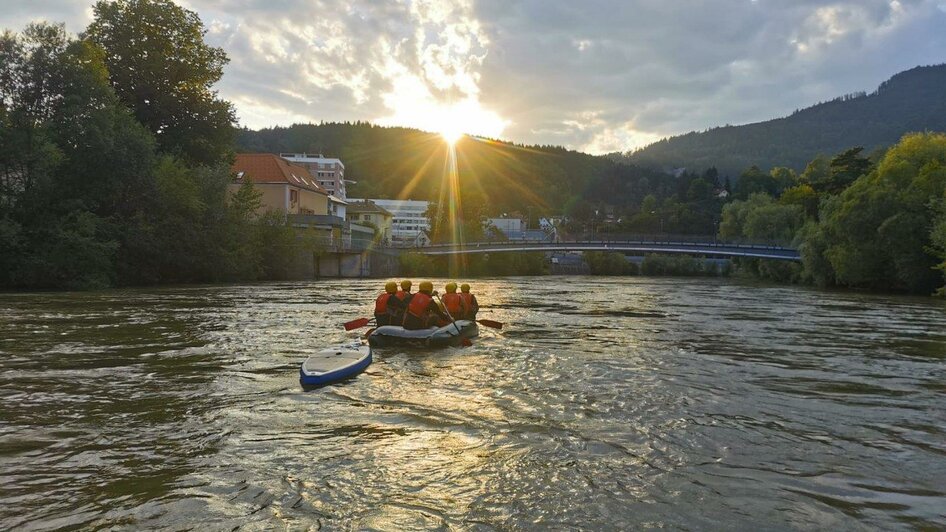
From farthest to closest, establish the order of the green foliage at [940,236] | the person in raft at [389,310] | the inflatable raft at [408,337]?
the green foliage at [940,236], the person in raft at [389,310], the inflatable raft at [408,337]

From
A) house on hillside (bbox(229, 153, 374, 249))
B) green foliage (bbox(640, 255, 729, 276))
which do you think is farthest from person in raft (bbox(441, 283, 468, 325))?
green foliage (bbox(640, 255, 729, 276))

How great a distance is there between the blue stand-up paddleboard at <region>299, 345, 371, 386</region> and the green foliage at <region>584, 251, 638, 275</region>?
9235cm

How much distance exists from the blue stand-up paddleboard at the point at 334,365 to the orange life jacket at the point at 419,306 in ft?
6.85

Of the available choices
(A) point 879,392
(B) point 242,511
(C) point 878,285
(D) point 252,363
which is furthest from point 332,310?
(C) point 878,285

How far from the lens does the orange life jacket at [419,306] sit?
1529 centimetres

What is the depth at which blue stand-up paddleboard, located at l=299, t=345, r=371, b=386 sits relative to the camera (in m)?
10.9

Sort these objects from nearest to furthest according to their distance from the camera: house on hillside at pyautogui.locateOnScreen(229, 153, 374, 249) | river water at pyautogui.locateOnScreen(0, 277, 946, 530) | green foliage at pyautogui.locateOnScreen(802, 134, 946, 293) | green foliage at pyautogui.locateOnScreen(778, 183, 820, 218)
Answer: river water at pyautogui.locateOnScreen(0, 277, 946, 530)
green foliage at pyautogui.locateOnScreen(802, 134, 946, 293)
house on hillside at pyautogui.locateOnScreen(229, 153, 374, 249)
green foliage at pyautogui.locateOnScreen(778, 183, 820, 218)

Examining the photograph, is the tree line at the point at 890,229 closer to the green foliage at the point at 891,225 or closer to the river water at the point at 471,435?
the green foliage at the point at 891,225

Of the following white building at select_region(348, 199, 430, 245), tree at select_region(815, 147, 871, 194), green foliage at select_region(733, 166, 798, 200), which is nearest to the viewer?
tree at select_region(815, 147, 871, 194)

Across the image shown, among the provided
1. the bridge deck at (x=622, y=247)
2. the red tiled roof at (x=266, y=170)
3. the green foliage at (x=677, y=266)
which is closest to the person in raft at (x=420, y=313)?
the red tiled roof at (x=266, y=170)

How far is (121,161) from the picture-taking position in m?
35.5

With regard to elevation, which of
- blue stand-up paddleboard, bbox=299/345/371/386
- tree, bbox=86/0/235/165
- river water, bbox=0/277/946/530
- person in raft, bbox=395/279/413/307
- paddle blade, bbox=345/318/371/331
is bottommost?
river water, bbox=0/277/946/530

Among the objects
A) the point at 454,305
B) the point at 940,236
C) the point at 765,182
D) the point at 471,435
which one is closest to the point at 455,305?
the point at 454,305

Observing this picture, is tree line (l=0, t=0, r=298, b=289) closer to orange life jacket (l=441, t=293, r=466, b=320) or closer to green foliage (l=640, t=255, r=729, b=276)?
orange life jacket (l=441, t=293, r=466, b=320)
